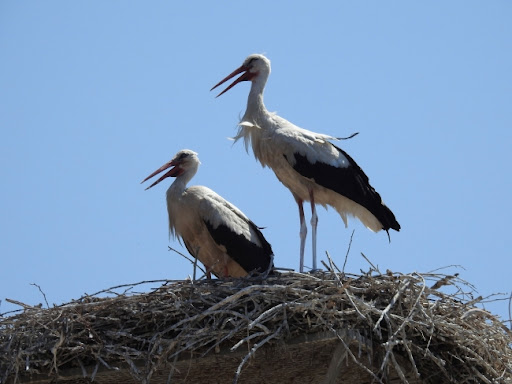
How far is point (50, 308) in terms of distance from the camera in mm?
6488

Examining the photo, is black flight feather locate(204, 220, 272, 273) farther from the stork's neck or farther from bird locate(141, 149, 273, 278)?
the stork's neck

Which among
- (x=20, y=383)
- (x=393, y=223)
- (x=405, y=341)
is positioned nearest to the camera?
(x=405, y=341)

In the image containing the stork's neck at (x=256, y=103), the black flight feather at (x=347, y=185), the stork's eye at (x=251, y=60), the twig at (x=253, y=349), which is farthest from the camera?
the stork's eye at (x=251, y=60)

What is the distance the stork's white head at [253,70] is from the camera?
8.98 meters

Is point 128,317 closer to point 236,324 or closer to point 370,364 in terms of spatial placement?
point 236,324

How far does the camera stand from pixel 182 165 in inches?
353

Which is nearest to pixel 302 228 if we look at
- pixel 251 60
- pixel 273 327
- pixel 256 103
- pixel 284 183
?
pixel 284 183

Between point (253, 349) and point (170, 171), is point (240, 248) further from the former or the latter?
point (253, 349)

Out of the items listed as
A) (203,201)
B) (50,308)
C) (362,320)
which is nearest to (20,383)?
(50,308)

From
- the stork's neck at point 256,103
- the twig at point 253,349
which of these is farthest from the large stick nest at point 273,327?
the stork's neck at point 256,103

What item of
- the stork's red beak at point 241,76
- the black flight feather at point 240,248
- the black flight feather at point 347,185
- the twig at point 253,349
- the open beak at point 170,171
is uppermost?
the stork's red beak at point 241,76

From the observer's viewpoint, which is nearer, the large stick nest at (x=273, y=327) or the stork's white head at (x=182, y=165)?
the large stick nest at (x=273, y=327)

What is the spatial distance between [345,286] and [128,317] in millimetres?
1207

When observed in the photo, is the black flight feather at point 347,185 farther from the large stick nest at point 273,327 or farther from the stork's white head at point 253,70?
the large stick nest at point 273,327
